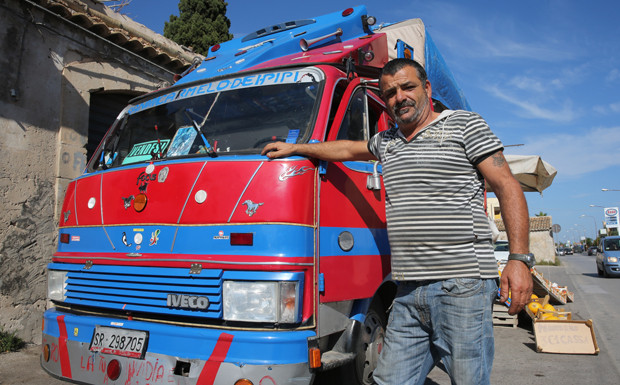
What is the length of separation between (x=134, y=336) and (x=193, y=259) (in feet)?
1.97

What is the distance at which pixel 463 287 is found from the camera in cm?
213

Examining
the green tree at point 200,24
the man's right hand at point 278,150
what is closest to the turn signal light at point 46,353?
the man's right hand at point 278,150

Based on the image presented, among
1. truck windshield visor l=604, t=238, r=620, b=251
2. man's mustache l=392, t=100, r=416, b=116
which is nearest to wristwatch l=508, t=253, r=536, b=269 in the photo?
man's mustache l=392, t=100, r=416, b=116

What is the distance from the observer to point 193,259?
2840 mm

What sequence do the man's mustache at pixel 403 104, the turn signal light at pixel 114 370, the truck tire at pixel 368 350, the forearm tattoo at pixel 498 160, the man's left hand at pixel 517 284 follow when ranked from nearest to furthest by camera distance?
the man's left hand at pixel 517 284
the forearm tattoo at pixel 498 160
the man's mustache at pixel 403 104
the turn signal light at pixel 114 370
the truck tire at pixel 368 350

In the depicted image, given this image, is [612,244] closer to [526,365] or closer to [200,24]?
[526,365]

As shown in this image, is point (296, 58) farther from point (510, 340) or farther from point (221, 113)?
point (510, 340)

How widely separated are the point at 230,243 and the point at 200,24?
15932 mm

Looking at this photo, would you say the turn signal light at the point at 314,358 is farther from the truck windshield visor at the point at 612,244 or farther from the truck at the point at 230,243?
the truck windshield visor at the point at 612,244

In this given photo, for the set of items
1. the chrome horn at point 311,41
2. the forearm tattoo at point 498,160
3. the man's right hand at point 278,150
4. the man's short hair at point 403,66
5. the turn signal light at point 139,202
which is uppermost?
the chrome horn at point 311,41

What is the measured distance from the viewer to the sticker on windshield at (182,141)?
136 inches

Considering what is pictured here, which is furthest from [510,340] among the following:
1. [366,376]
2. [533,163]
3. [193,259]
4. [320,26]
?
[193,259]

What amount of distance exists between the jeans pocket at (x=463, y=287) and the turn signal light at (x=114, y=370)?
78.6 inches

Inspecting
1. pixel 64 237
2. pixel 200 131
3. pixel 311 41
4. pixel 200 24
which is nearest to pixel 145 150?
pixel 200 131
